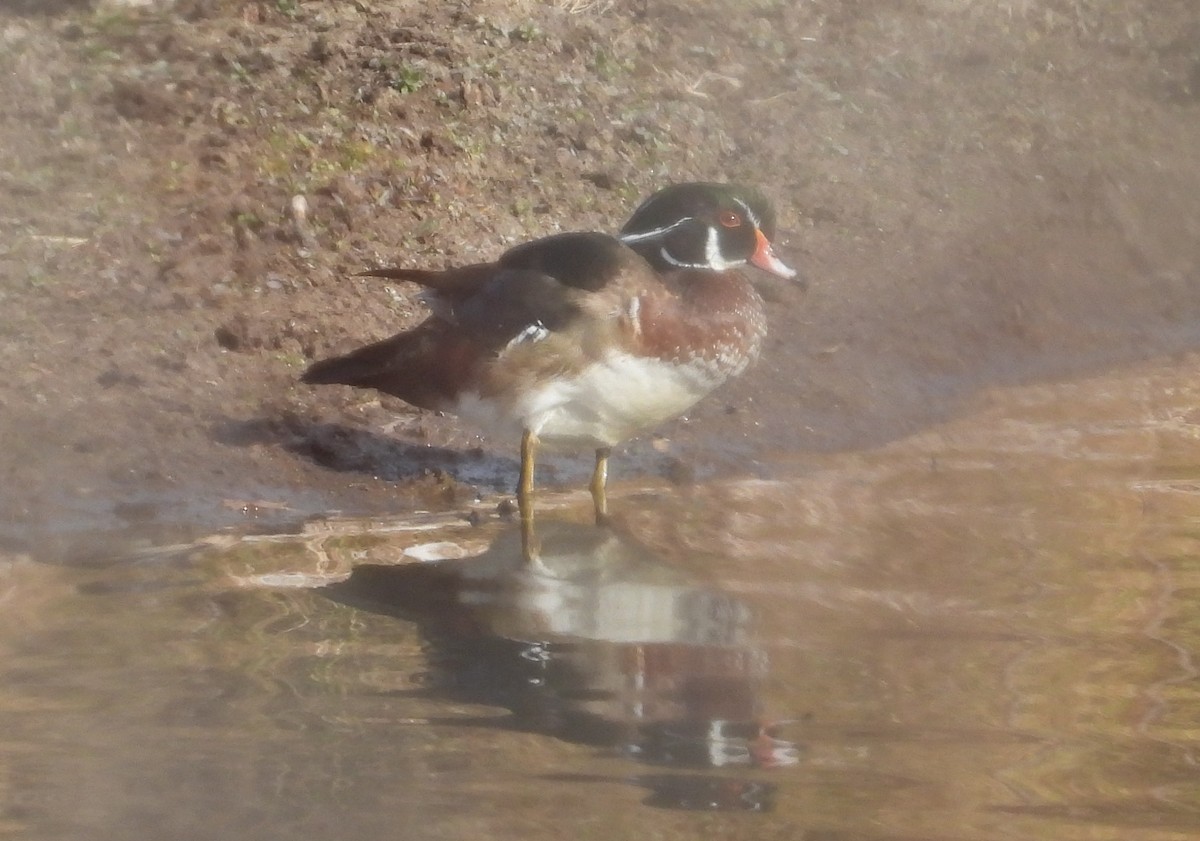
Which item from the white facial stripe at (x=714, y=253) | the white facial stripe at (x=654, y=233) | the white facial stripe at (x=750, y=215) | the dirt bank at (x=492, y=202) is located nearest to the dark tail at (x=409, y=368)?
the dirt bank at (x=492, y=202)

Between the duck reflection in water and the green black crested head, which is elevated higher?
the green black crested head

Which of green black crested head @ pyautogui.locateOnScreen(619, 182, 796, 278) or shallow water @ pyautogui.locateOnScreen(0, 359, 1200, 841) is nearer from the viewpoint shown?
shallow water @ pyautogui.locateOnScreen(0, 359, 1200, 841)

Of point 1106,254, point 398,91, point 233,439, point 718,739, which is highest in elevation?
point 398,91

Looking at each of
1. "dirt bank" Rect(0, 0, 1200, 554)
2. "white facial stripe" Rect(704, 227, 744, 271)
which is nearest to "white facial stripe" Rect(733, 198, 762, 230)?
"white facial stripe" Rect(704, 227, 744, 271)

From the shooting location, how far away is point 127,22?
897 centimetres

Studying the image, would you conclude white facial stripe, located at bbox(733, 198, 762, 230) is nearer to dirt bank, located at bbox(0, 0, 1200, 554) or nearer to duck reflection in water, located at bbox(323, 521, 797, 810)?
dirt bank, located at bbox(0, 0, 1200, 554)

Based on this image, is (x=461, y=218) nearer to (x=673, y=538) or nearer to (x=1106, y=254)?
(x=673, y=538)

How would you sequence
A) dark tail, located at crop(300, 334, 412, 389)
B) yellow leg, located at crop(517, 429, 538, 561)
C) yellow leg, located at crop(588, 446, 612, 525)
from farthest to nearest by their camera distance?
dark tail, located at crop(300, 334, 412, 389) → yellow leg, located at crop(588, 446, 612, 525) → yellow leg, located at crop(517, 429, 538, 561)

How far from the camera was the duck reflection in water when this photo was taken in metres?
3.80

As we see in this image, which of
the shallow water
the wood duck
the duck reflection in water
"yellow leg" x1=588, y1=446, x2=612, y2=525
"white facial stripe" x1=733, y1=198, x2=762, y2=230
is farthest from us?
"white facial stripe" x1=733, y1=198, x2=762, y2=230

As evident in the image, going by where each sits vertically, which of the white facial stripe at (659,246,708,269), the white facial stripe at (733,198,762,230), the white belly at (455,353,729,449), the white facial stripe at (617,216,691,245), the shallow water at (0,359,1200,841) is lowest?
the shallow water at (0,359,1200,841)

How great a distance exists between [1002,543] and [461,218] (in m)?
3.20

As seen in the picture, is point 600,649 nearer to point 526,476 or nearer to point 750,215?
point 526,476

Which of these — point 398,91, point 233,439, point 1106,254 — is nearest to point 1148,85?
point 1106,254
